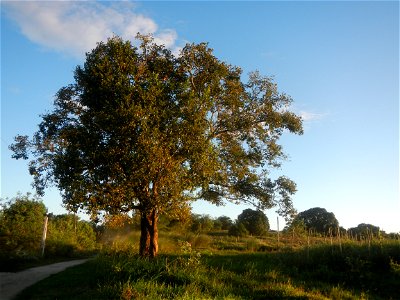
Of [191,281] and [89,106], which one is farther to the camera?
[89,106]

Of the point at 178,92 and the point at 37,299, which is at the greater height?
the point at 178,92

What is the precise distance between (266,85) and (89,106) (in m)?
10.7

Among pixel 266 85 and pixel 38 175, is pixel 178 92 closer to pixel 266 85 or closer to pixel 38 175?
pixel 266 85

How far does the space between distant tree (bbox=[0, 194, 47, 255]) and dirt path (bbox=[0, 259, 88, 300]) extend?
4855 millimetres

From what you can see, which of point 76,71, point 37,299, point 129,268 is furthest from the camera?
point 76,71

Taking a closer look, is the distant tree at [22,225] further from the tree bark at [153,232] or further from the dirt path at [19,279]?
the tree bark at [153,232]

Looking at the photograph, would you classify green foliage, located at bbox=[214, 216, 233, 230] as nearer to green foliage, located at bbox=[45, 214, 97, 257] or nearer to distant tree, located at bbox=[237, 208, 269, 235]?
distant tree, located at bbox=[237, 208, 269, 235]

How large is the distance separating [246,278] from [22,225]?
17.5 meters

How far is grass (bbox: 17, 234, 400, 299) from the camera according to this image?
11.5 m

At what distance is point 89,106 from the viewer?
64.7ft

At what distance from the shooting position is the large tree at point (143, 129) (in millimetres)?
17562

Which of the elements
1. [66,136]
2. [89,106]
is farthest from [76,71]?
[66,136]

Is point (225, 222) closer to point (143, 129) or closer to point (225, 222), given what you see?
point (225, 222)

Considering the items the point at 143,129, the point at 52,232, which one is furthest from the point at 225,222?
the point at 143,129
